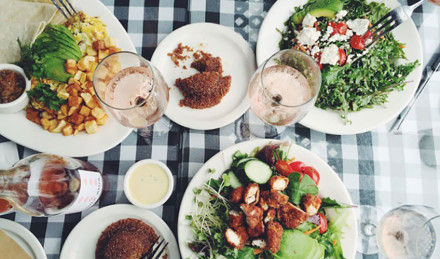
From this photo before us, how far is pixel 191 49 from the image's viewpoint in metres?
1.67

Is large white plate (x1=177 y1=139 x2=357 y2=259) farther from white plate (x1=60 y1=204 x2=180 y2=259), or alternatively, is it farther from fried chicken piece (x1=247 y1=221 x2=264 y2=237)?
fried chicken piece (x1=247 y1=221 x2=264 y2=237)

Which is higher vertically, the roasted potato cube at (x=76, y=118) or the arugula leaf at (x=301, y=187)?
the roasted potato cube at (x=76, y=118)

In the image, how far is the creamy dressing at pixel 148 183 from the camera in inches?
60.4

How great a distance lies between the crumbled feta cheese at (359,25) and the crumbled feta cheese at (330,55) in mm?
139

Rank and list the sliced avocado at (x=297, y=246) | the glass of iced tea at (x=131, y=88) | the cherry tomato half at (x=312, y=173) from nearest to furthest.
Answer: the glass of iced tea at (x=131, y=88), the sliced avocado at (x=297, y=246), the cherry tomato half at (x=312, y=173)

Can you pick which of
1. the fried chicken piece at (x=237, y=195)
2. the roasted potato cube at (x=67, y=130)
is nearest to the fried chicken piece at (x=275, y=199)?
the fried chicken piece at (x=237, y=195)

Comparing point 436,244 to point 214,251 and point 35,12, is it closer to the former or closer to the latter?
point 214,251

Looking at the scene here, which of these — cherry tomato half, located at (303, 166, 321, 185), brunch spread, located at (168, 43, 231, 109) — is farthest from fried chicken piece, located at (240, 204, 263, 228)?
brunch spread, located at (168, 43, 231, 109)

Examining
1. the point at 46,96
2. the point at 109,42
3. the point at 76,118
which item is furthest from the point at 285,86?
the point at 46,96

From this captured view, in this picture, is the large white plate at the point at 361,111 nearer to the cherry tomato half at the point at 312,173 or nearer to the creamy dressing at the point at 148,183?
the cherry tomato half at the point at 312,173

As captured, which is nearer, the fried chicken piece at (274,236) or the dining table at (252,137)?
the fried chicken piece at (274,236)

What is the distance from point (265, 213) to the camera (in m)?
1.47

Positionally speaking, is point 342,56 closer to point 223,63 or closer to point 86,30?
point 223,63

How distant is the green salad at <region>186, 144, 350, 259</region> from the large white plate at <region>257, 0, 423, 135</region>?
214 millimetres
